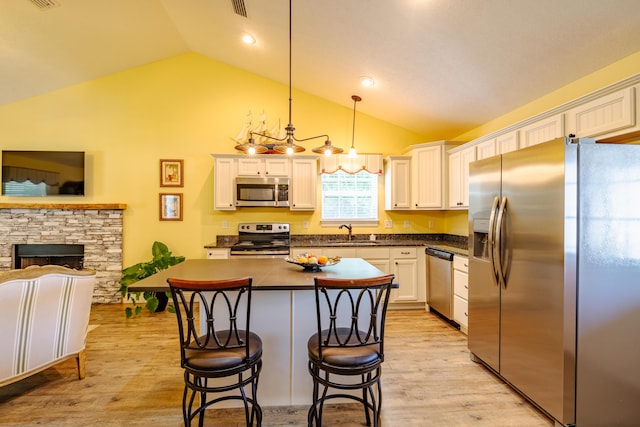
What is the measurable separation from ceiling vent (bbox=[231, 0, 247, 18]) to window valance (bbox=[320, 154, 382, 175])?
207cm

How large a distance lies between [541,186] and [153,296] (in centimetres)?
445

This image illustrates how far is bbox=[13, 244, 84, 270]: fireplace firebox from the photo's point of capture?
4.24m

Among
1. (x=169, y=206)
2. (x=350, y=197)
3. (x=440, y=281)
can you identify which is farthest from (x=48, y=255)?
(x=440, y=281)

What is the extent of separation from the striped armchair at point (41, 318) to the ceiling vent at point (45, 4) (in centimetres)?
280

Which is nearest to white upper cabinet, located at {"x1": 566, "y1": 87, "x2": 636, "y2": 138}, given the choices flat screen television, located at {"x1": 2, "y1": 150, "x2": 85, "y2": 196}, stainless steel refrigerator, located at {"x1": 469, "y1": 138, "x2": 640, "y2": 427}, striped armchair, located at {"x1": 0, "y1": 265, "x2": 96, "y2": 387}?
stainless steel refrigerator, located at {"x1": 469, "y1": 138, "x2": 640, "y2": 427}

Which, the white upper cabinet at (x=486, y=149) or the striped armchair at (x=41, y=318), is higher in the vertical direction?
the white upper cabinet at (x=486, y=149)

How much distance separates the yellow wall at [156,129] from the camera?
435 centimetres

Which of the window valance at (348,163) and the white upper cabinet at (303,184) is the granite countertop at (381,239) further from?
the window valance at (348,163)

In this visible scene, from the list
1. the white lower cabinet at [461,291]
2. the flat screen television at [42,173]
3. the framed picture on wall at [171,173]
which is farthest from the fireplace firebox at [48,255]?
the white lower cabinet at [461,291]

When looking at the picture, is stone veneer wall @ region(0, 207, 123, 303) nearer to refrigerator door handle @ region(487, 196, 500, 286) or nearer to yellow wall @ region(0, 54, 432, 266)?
→ yellow wall @ region(0, 54, 432, 266)

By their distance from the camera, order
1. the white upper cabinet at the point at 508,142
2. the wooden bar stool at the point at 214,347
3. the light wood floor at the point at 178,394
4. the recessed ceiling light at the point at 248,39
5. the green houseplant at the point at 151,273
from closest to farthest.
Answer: the wooden bar stool at the point at 214,347, the light wood floor at the point at 178,394, the white upper cabinet at the point at 508,142, the recessed ceiling light at the point at 248,39, the green houseplant at the point at 151,273

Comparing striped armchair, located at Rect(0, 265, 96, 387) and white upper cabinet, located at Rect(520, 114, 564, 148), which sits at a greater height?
white upper cabinet, located at Rect(520, 114, 564, 148)

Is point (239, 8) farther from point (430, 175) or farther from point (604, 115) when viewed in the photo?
point (604, 115)

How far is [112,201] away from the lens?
4414mm
